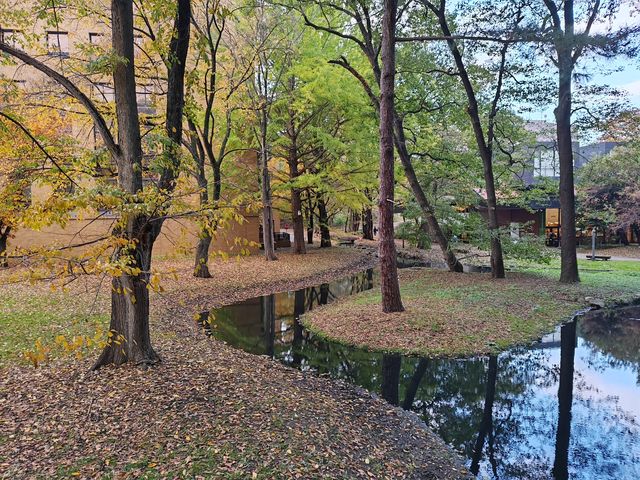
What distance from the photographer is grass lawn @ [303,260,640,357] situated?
7523 millimetres

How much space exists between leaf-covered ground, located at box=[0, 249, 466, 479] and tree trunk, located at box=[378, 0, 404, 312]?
10.4 feet

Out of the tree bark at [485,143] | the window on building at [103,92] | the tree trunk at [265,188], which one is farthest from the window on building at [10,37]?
the tree bark at [485,143]

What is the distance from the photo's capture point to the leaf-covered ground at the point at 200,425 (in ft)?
11.2

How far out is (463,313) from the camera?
349 inches

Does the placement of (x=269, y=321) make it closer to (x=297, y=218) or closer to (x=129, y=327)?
(x=129, y=327)

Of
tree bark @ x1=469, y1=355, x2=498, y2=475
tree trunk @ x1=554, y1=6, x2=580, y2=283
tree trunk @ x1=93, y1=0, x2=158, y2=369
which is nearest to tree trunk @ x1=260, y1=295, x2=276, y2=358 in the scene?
tree trunk @ x1=93, y1=0, x2=158, y2=369

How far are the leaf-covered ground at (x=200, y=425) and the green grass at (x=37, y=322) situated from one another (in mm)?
759

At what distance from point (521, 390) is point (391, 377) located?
5.91 feet

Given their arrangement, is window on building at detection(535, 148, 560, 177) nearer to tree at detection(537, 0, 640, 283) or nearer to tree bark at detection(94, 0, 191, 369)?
tree at detection(537, 0, 640, 283)

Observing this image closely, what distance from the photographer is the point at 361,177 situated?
58.3 feet

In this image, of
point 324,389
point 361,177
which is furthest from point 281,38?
point 324,389

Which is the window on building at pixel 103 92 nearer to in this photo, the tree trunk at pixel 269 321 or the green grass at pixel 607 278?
the tree trunk at pixel 269 321

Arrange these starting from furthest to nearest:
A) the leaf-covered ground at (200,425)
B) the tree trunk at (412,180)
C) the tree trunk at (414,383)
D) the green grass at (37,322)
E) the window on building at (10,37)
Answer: the tree trunk at (412,180), the green grass at (37,322), the tree trunk at (414,383), the window on building at (10,37), the leaf-covered ground at (200,425)

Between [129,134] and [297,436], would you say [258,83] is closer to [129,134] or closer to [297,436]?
[129,134]
